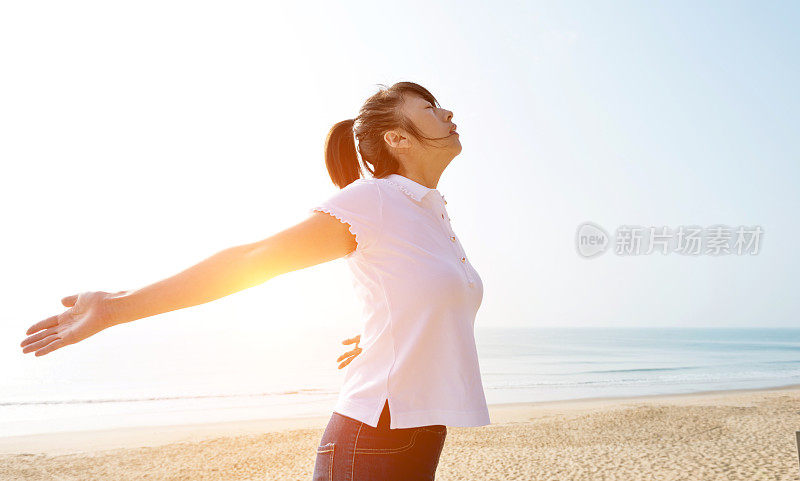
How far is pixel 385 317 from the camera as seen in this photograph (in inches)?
48.7

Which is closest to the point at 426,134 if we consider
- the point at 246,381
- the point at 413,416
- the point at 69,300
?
the point at 413,416

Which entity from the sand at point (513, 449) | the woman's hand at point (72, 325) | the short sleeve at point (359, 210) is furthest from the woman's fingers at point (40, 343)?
the sand at point (513, 449)

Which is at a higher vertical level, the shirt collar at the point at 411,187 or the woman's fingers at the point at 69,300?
the shirt collar at the point at 411,187

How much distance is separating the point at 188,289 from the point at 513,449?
10673 millimetres

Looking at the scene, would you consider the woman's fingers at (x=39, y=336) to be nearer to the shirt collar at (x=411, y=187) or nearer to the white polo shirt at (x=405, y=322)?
the white polo shirt at (x=405, y=322)

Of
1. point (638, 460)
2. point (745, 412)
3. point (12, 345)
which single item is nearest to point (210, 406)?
point (638, 460)

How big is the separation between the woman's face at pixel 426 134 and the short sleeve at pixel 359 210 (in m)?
0.25

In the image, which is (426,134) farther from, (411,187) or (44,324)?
(44,324)

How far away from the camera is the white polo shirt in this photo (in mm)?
1196

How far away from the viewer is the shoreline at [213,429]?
39.3 ft

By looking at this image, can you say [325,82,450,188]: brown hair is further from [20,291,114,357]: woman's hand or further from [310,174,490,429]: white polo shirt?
[20,291,114,357]: woman's hand

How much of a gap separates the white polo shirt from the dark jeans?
0.03m

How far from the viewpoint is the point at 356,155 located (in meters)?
1.62

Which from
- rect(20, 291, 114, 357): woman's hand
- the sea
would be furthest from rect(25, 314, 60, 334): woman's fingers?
the sea
